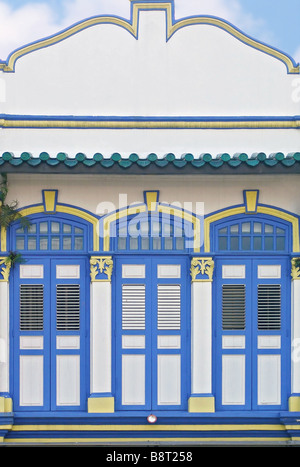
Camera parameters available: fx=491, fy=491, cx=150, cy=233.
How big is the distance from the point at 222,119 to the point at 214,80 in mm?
642

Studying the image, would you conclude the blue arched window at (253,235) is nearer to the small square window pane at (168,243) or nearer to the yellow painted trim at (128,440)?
the small square window pane at (168,243)

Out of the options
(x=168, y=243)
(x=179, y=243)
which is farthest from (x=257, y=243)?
(x=168, y=243)

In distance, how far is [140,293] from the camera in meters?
7.42

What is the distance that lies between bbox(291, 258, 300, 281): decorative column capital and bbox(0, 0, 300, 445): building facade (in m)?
0.02

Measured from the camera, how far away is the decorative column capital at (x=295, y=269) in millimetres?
7336

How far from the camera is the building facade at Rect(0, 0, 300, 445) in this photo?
7.30m

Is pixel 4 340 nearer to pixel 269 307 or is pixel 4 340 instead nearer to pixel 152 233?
pixel 152 233

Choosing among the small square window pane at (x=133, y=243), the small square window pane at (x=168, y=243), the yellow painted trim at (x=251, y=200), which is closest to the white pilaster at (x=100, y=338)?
the small square window pane at (x=133, y=243)

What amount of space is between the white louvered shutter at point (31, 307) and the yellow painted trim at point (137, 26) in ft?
11.1

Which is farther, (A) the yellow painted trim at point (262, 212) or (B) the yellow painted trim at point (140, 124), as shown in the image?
(B) the yellow painted trim at point (140, 124)

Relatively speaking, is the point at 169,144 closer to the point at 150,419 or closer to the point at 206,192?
the point at 206,192

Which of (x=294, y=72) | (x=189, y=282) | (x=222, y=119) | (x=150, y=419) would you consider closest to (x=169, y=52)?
(x=222, y=119)

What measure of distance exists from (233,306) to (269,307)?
1.79 feet

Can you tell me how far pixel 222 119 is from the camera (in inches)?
299
